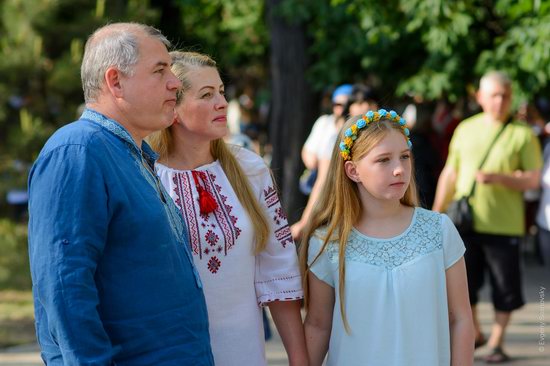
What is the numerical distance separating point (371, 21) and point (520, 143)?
6.76 feet

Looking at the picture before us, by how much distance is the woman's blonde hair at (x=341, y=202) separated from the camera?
3227 mm

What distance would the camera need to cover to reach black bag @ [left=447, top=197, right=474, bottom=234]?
639cm

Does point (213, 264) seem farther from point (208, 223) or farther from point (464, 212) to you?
point (464, 212)

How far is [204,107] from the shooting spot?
3.18 m

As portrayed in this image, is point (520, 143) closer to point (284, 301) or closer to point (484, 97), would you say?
point (484, 97)

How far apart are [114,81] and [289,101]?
325 inches

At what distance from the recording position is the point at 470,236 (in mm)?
6547

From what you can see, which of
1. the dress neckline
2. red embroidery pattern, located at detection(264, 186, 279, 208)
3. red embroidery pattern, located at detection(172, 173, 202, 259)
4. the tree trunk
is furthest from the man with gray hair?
the tree trunk

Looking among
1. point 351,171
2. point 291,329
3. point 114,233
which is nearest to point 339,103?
point 351,171

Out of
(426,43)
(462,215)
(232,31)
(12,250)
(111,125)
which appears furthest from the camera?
(232,31)

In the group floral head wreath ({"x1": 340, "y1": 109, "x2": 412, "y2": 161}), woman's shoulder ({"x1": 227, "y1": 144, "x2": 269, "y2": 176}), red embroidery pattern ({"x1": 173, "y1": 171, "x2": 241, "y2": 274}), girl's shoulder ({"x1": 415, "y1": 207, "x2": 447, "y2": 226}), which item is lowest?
girl's shoulder ({"x1": 415, "y1": 207, "x2": 447, "y2": 226})

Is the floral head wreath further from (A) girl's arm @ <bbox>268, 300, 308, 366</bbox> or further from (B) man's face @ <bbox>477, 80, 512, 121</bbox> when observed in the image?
(B) man's face @ <bbox>477, 80, 512, 121</bbox>

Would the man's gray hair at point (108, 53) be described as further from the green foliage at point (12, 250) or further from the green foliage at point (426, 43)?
the green foliage at point (12, 250)

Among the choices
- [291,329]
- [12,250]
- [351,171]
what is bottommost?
[12,250]
